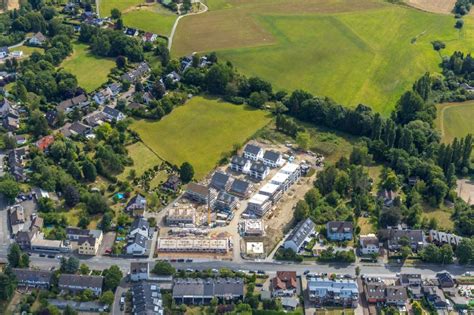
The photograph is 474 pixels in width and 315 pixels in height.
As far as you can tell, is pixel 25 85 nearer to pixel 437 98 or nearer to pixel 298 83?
pixel 298 83

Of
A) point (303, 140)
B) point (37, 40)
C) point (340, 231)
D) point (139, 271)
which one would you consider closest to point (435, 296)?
point (340, 231)

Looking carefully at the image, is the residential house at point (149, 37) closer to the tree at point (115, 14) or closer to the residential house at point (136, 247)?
the tree at point (115, 14)

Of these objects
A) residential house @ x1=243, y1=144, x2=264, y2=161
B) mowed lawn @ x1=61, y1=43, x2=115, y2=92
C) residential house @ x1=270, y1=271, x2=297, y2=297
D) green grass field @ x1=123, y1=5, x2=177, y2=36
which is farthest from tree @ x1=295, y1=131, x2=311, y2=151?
green grass field @ x1=123, y1=5, x2=177, y2=36

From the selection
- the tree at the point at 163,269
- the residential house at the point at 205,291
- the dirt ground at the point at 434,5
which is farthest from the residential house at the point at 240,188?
the dirt ground at the point at 434,5

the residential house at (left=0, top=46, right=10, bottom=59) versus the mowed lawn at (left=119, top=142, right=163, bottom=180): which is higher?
the mowed lawn at (left=119, top=142, right=163, bottom=180)

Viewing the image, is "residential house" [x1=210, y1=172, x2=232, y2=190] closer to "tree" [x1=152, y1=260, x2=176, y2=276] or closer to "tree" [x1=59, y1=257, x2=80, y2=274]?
"tree" [x1=152, y1=260, x2=176, y2=276]

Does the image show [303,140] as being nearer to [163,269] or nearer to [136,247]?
[136,247]

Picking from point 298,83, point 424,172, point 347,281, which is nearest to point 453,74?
point 298,83
